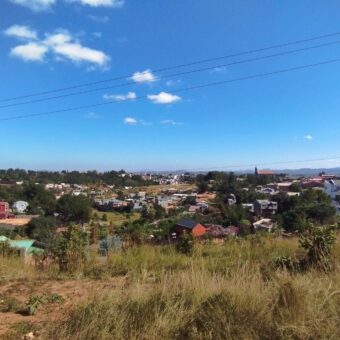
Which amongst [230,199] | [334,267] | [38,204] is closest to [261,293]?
[334,267]

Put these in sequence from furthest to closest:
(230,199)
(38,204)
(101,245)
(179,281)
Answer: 1. (38,204)
2. (230,199)
3. (101,245)
4. (179,281)

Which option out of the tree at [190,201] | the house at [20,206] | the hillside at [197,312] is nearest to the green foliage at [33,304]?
the hillside at [197,312]

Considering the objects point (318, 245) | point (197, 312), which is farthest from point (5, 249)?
point (197, 312)

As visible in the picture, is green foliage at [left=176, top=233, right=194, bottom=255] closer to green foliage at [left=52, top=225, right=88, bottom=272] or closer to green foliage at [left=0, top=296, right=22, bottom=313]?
green foliage at [left=52, top=225, right=88, bottom=272]

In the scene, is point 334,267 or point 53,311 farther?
point 334,267

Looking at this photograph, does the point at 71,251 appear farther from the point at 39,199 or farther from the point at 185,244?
the point at 39,199

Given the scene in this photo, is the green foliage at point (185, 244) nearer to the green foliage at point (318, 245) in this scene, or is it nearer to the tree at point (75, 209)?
the green foliage at point (318, 245)

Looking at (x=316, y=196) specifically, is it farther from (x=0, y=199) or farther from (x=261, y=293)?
(x=0, y=199)
